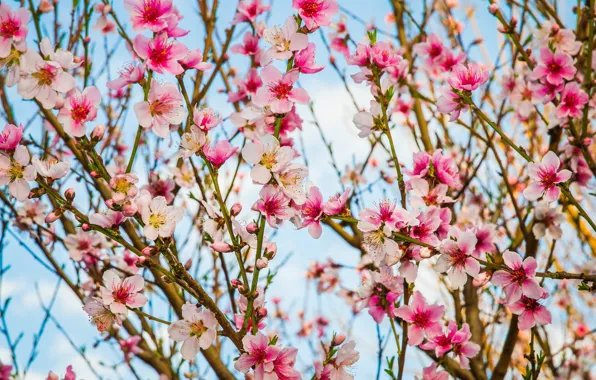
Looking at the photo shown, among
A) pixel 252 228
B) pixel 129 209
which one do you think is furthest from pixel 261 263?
pixel 129 209

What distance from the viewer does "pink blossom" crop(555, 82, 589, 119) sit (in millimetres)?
2371

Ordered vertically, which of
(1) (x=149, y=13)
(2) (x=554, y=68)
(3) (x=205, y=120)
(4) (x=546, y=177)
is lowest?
(4) (x=546, y=177)

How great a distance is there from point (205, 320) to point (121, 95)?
258cm

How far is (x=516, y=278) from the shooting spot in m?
1.79

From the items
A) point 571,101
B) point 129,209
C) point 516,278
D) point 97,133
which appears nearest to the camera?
point 129,209

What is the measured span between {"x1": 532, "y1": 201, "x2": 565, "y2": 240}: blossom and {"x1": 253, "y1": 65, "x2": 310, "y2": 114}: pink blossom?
126 centimetres

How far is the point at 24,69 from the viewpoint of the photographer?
177 centimetres

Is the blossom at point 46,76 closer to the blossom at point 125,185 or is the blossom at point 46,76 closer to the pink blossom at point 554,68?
the blossom at point 125,185

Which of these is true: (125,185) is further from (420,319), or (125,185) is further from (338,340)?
(420,319)

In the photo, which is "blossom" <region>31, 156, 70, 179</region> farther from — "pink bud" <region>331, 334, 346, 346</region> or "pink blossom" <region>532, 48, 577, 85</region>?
"pink blossom" <region>532, 48, 577, 85</region>

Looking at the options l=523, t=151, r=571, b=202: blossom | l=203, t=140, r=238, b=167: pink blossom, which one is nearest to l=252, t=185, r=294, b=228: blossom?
l=203, t=140, r=238, b=167: pink blossom

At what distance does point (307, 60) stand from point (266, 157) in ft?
1.16

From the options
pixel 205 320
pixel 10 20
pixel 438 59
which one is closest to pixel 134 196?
pixel 205 320

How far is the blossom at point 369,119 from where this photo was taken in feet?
6.56
